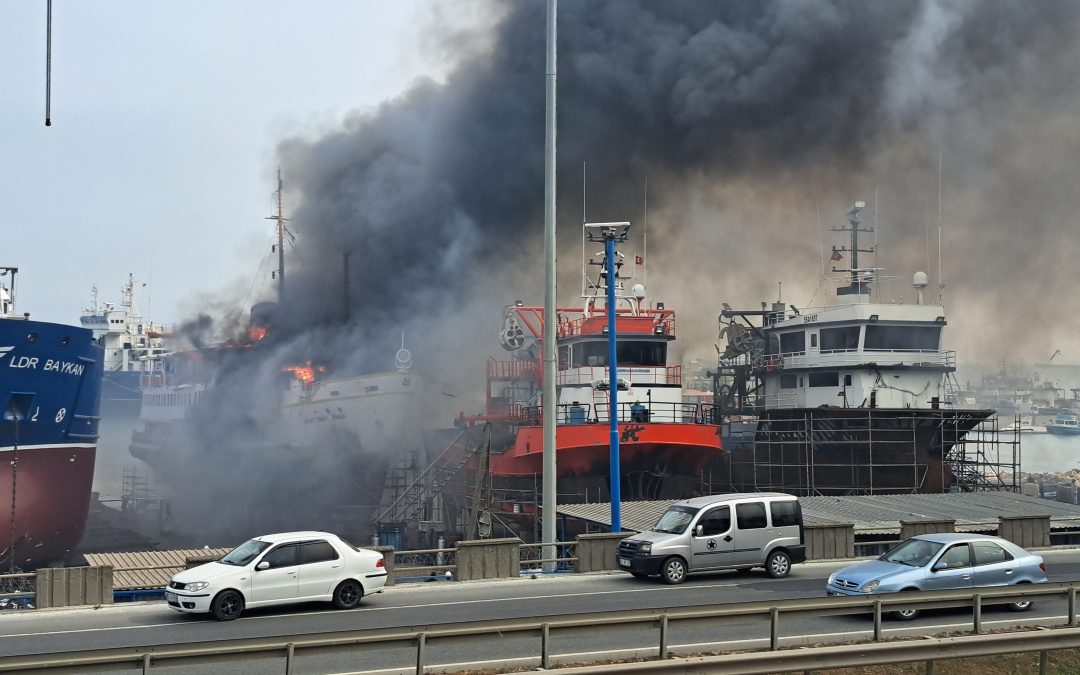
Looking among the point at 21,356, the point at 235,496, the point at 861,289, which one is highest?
the point at 861,289

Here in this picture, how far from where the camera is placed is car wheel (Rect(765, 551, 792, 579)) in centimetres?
2133

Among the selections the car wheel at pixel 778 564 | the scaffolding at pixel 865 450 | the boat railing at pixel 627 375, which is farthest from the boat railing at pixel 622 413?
the car wheel at pixel 778 564

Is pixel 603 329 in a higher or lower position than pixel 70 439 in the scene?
higher

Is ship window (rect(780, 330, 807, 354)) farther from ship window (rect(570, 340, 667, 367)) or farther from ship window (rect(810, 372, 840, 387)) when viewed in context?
ship window (rect(570, 340, 667, 367))

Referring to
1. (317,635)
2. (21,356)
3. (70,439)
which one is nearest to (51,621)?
(317,635)

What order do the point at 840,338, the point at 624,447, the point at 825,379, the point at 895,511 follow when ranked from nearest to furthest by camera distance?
the point at 895,511
the point at 624,447
the point at 840,338
the point at 825,379

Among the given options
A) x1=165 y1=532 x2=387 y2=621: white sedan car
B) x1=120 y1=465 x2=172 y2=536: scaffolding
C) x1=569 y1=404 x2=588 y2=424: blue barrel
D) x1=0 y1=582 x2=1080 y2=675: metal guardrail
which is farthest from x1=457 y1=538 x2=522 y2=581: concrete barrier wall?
x1=120 y1=465 x2=172 y2=536: scaffolding

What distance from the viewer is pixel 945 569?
16812 millimetres

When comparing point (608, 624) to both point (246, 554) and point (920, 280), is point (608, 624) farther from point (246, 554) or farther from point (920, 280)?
point (920, 280)

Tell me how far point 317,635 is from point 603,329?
119 ft

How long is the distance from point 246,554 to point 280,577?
721 millimetres

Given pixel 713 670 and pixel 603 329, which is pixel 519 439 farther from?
pixel 713 670

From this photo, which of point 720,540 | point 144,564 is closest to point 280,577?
→ point 720,540

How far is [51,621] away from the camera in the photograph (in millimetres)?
17500
